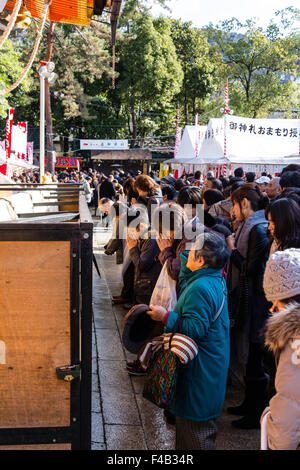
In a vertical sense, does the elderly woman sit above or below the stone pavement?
above

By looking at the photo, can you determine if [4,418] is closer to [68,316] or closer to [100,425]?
[68,316]

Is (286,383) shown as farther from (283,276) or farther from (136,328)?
(136,328)

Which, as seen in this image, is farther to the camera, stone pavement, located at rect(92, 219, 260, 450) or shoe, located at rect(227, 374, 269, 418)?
shoe, located at rect(227, 374, 269, 418)

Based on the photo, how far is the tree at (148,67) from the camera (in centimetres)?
3716

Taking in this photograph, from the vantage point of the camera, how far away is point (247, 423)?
→ 4012mm

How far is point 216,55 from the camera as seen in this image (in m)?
42.4

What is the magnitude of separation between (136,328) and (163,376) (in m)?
0.35

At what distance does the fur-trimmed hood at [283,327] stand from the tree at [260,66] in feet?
128

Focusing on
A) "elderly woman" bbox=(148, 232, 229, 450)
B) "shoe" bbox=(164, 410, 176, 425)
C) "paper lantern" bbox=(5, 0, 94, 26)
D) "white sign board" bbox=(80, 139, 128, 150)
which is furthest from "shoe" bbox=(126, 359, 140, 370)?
"white sign board" bbox=(80, 139, 128, 150)

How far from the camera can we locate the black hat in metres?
2.80

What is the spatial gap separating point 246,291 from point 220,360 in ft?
4.18

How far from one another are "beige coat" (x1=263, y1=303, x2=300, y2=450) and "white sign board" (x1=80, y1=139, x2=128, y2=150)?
36166mm

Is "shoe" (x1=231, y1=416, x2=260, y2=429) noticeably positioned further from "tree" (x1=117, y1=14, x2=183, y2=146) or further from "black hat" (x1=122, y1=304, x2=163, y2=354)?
"tree" (x1=117, y1=14, x2=183, y2=146)

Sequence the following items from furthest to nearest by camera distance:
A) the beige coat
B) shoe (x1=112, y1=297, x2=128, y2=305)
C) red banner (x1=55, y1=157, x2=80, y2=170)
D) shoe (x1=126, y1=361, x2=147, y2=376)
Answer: red banner (x1=55, y1=157, x2=80, y2=170)
shoe (x1=112, y1=297, x2=128, y2=305)
shoe (x1=126, y1=361, x2=147, y2=376)
the beige coat
